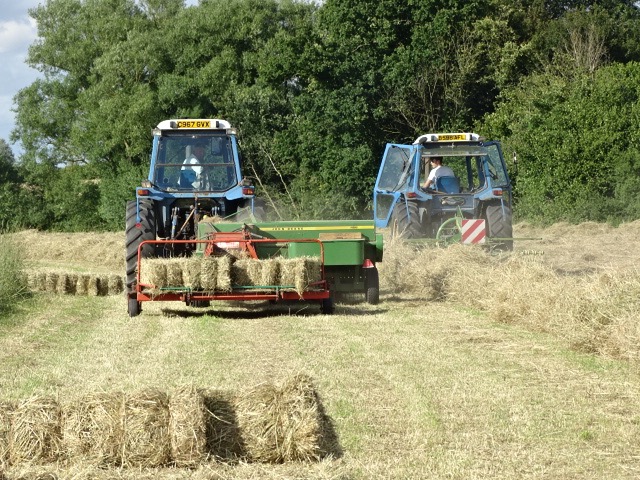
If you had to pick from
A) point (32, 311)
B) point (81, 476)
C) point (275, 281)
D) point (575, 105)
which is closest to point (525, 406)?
point (81, 476)

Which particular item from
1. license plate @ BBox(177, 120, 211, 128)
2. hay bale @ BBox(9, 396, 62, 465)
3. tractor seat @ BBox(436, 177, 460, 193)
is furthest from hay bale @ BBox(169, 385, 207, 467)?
tractor seat @ BBox(436, 177, 460, 193)

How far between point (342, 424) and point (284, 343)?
12.3 ft

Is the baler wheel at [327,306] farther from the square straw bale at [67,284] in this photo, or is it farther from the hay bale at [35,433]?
the hay bale at [35,433]

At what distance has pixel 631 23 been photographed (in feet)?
152

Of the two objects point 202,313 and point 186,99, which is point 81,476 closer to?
point 202,313

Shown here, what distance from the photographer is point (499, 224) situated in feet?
55.7

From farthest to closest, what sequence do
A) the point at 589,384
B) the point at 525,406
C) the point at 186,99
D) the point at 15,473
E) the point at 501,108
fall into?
the point at 186,99
the point at 501,108
the point at 589,384
the point at 525,406
the point at 15,473

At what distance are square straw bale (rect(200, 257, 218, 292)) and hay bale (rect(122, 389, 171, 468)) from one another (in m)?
6.48

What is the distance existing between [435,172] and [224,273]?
6140 millimetres

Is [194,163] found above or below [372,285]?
above

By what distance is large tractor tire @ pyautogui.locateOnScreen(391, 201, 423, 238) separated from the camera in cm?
1666

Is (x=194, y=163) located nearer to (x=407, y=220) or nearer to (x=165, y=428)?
(x=407, y=220)

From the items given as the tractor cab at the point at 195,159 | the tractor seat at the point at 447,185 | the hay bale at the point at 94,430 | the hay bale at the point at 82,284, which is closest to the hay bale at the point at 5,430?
the hay bale at the point at 94,430

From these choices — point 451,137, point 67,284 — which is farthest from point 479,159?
point 67,284
